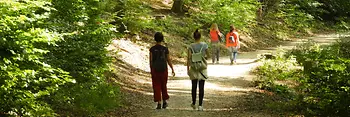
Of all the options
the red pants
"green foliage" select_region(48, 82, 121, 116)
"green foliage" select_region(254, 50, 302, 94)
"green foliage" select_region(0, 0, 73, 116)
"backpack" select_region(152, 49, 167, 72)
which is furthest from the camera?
"green foliage" select_region(254, 50, 302, 94)

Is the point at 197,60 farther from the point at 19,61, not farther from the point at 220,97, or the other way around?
the point at 19,61

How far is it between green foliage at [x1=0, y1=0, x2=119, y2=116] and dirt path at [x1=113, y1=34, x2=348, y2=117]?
1.34 m

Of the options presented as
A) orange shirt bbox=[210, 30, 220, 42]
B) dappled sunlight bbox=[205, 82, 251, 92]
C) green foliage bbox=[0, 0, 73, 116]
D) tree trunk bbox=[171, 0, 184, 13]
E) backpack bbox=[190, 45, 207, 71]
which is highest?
green foliage bbox=[0, 0, 73, 116]

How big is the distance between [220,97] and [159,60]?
3.37 m

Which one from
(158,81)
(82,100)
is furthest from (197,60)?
(82,100)

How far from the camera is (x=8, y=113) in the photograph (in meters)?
6.22

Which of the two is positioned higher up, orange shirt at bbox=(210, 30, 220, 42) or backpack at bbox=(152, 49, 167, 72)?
backpack at bbox=(152, 49, 167, 72)

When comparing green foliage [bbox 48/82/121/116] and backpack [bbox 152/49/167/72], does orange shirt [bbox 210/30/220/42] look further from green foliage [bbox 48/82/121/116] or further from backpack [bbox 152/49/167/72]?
green foliage [bbox 48/82/121/116]

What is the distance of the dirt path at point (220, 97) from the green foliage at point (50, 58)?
1.34 m

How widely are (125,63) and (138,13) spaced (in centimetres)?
192

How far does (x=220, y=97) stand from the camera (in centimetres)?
1227

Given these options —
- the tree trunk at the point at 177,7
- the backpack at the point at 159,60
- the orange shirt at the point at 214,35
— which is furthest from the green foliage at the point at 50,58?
the tree trunk at the point at 177,7

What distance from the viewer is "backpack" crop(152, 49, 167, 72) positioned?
9414 mm

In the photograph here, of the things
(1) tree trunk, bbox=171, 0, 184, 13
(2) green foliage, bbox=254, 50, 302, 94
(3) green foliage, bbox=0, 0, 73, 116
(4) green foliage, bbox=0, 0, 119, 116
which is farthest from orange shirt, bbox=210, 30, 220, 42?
(3) green foliage, bbox=0, 0, 73, 116
